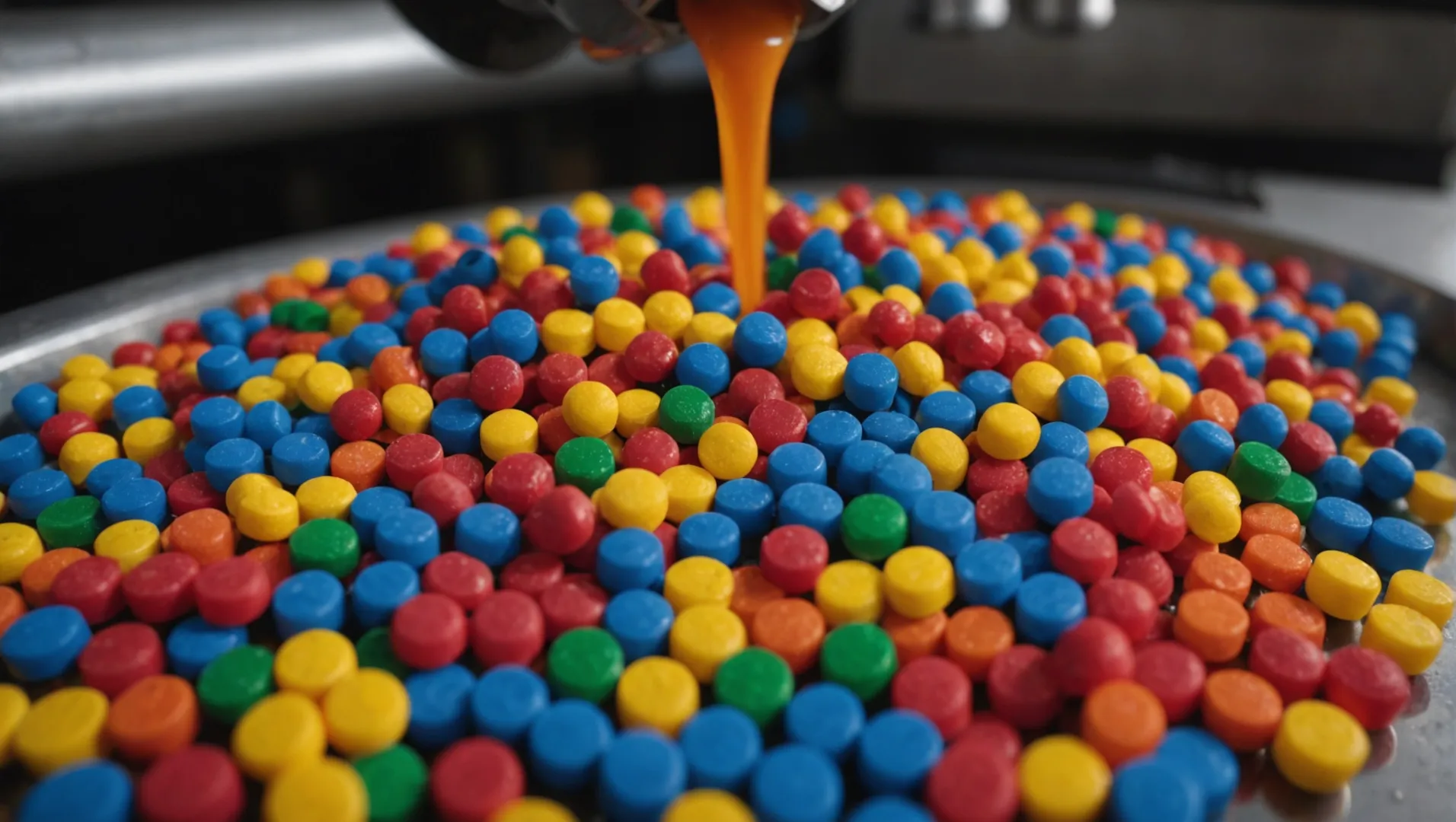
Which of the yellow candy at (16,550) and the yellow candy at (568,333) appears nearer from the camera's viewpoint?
the yellow candy at (16,550)

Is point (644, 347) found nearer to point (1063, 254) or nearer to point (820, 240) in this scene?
point (820, 240)

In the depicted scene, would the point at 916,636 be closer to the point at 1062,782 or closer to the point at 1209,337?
the point at 1062,782

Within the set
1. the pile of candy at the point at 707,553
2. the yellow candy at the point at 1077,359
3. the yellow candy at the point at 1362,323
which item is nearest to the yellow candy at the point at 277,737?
the pile of candy at the point at 707,553

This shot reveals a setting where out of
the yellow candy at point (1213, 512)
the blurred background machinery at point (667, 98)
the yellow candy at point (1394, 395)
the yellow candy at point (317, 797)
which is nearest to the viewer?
the yellow candy at point (317, 797)

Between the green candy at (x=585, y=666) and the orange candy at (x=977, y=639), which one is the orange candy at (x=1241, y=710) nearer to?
the orange candy at (x=977, y=639)

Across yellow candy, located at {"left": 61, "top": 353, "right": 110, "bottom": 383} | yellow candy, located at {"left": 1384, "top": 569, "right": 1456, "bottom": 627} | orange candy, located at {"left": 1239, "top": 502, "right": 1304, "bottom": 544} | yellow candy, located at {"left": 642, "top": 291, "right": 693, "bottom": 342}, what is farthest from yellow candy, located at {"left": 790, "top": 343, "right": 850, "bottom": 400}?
yellow candy, located at {"left": 61, "top": 353, "right": 110, "bottom": 383}

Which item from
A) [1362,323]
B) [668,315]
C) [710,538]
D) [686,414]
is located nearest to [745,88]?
[668,315]

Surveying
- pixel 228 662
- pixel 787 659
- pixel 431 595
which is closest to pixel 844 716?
pixel 787 659
